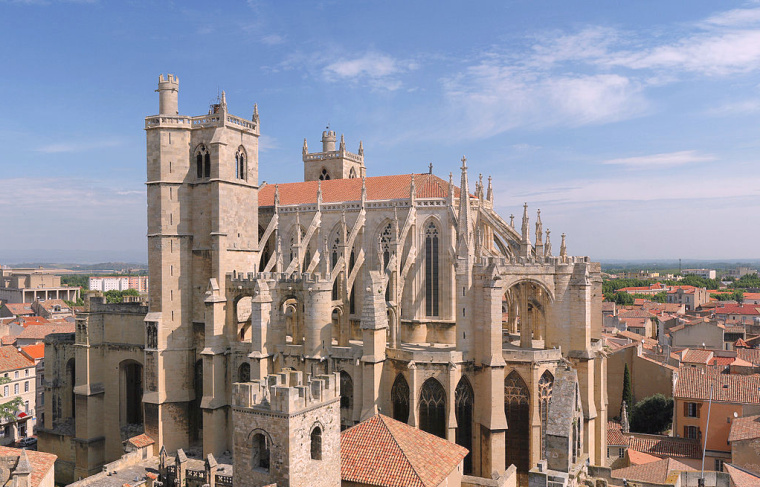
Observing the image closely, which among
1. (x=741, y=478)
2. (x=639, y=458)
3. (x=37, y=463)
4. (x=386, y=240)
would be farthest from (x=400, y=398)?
(x=37, y=463)

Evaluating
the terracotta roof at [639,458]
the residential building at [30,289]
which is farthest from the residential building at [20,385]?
the residential building at [30,289]

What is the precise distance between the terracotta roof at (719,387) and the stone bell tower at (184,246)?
31530 mm

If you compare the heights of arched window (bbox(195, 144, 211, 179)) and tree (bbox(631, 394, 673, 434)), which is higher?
arched window (bbox(195, 144, 211, 179))

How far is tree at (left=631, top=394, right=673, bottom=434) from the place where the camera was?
47500mm

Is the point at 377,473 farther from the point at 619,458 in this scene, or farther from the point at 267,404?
the point at 619,458

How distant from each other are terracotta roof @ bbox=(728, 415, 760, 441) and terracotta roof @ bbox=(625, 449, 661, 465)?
176 inches

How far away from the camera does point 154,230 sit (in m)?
37.2

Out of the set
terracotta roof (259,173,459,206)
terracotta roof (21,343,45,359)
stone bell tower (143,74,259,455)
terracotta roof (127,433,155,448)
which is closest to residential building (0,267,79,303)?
terracotta roof (21,343,45,359)

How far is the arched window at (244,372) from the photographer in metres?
35.4

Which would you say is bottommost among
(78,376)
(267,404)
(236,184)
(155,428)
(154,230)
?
(155,428)

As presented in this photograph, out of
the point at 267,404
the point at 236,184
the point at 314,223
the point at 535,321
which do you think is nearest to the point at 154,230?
the point at 236,184

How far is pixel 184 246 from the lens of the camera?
37.6 metres

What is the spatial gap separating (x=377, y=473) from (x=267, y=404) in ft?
15.6

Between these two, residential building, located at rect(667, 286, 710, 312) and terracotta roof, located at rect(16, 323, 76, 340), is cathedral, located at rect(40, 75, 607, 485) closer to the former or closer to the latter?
terracotta roof, located at rect(16, 323, 76, 340)
